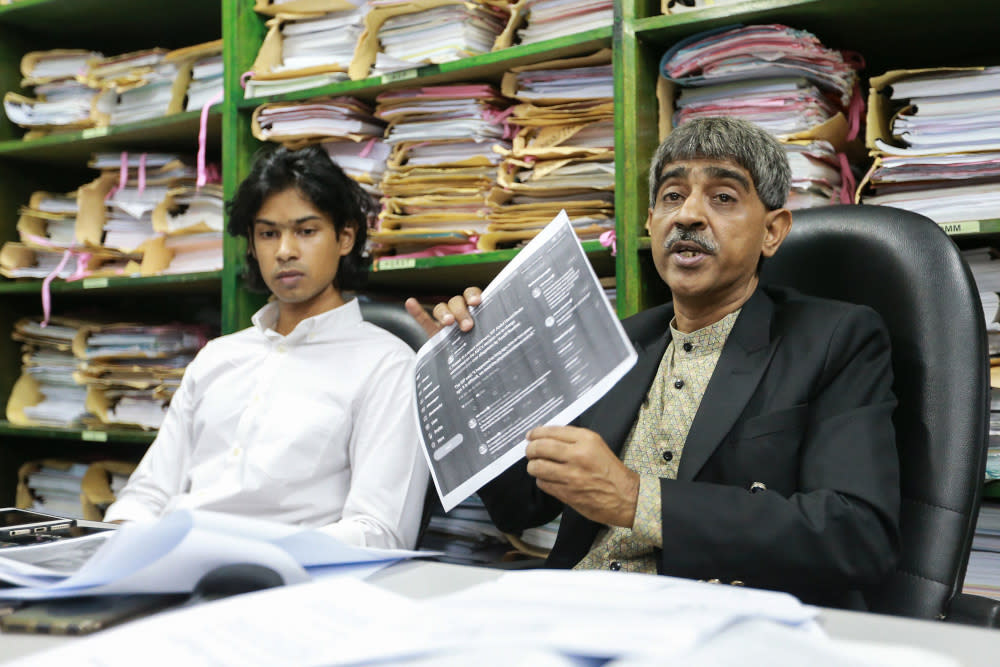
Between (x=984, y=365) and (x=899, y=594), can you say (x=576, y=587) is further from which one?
(x=984, y=365)

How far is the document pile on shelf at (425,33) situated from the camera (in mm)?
2080

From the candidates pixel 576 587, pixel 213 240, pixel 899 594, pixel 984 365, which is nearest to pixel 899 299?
pixel 984 365

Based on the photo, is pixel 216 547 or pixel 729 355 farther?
pixel 729 355

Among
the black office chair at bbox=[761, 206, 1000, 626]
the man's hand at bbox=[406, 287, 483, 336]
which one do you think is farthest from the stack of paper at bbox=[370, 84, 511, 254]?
the black office chair at bbox=[761, 206, 1000, 626]

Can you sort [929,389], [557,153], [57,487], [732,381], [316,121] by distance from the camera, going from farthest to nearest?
[57,487] < [316,121] < [557,153] < [732,381] < [929,389]

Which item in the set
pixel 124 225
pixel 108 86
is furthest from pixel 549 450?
pixel 108 86

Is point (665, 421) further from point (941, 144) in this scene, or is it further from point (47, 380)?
point (47, 380)

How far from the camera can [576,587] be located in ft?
2.23

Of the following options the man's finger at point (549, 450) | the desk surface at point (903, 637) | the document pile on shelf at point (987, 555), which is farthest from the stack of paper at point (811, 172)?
the desk surface at point (903, 637)

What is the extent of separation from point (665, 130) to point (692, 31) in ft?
0.68

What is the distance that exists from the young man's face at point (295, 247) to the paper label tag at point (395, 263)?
206mm

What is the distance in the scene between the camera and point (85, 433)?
253 centimetres

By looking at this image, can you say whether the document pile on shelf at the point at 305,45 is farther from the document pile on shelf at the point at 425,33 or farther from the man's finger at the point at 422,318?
the man's finger at the point at 422,318

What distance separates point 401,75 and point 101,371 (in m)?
1.32
